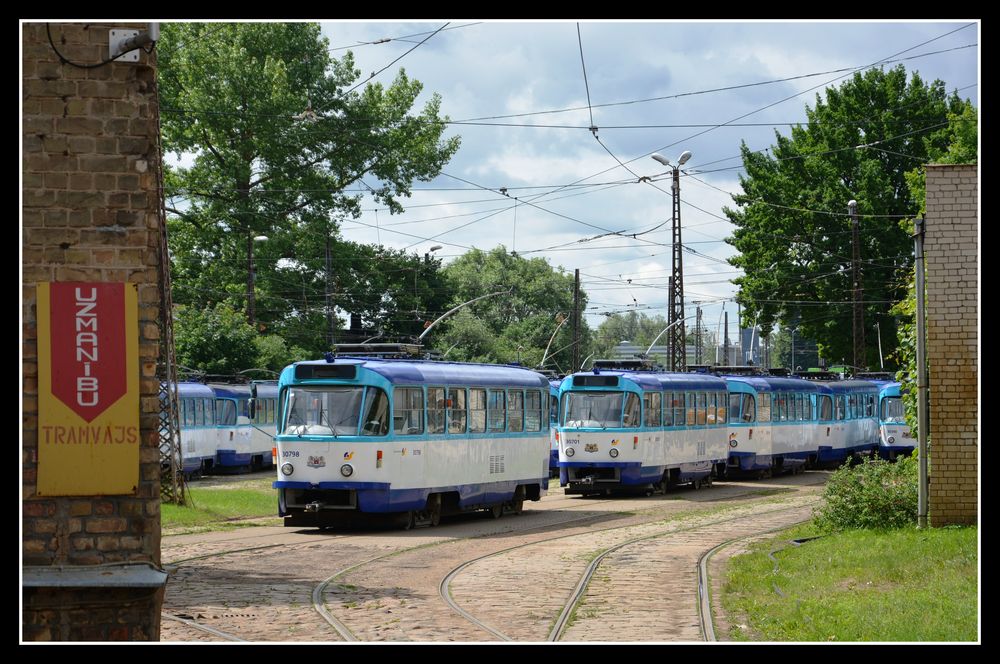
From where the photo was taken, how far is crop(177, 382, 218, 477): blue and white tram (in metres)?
41.0

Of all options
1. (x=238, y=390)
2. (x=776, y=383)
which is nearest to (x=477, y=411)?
(x=776, y=383)

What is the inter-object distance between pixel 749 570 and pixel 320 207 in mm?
38222

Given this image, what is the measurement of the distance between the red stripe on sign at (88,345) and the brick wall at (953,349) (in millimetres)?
11820

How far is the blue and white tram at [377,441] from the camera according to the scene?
22047mm

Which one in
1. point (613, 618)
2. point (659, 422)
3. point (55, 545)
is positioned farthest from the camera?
point (659, 422)

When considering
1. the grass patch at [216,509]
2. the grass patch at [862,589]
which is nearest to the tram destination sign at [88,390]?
the grass patch at [862,589]

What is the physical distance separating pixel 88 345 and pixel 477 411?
16637mm

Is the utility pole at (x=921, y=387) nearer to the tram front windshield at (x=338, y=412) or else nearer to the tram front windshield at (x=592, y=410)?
the tram front windshield at (x=338, y=412)

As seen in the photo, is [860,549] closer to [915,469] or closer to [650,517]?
[915,469]

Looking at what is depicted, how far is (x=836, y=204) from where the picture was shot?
181ft

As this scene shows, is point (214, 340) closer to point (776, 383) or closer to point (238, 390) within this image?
point (238, 390)

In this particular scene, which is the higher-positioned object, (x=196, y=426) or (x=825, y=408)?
(x=825, y=408)

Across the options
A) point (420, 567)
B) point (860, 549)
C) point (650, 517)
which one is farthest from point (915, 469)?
point (420, 567)

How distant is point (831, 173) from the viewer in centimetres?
5534
